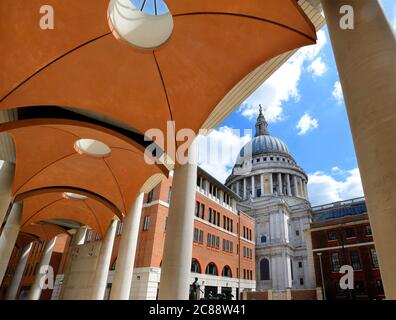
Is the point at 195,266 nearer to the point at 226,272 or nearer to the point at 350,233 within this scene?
the point at 226,272

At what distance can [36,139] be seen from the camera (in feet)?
40.6

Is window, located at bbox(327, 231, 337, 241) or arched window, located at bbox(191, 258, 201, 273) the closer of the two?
arched window, located at bbox(191, 258, 201, 273)

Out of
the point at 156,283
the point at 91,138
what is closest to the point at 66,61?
the point at 91,138

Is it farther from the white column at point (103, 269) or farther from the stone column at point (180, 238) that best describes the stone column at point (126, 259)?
the stone column at point (180, 238)

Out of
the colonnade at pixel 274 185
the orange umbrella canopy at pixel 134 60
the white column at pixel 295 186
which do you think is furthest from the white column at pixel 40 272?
the white column at pixel 295 186

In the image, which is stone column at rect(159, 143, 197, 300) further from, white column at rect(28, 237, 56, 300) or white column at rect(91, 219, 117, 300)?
white column at rect(28, 237, 56, 300)

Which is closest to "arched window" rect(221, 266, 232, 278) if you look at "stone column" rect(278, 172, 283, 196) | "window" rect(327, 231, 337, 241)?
"window" rect(327, 231, 337, 241)

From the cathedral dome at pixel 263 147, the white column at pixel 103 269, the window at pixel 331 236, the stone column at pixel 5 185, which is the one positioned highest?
the cathedral dome at pixel 263 147

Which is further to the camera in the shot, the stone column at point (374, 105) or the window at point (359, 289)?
the window at point (359, 289)

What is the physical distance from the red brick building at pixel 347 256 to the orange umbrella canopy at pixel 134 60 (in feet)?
115

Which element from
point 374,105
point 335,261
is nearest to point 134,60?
point 374,105

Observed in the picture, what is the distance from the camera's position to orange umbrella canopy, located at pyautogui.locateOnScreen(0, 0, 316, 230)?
6859 mm

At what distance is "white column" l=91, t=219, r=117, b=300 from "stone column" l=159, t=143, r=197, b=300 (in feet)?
37.2

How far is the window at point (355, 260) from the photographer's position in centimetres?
3566
